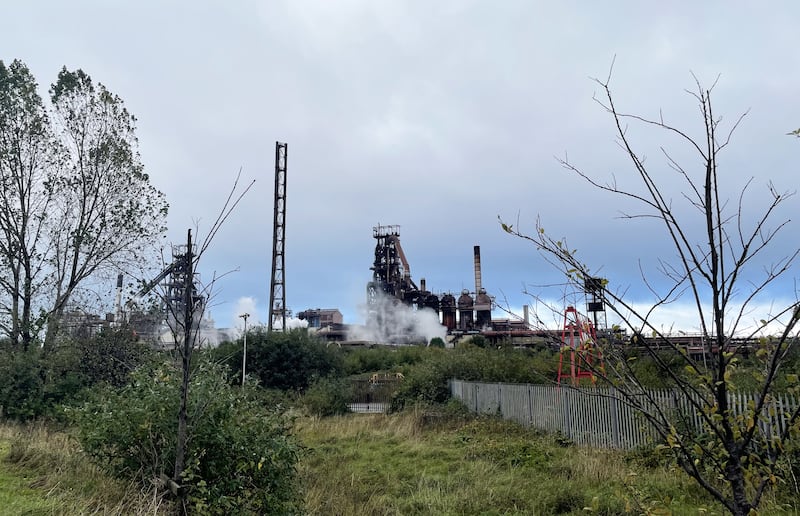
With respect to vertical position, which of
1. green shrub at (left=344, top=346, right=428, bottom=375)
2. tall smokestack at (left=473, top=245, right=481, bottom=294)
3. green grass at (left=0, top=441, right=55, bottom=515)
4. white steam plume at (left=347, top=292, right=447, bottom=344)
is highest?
tall smokestack at (left=473, top=245, right=481, bottom=294)

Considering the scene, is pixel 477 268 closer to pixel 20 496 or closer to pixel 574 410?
pixel 574 410

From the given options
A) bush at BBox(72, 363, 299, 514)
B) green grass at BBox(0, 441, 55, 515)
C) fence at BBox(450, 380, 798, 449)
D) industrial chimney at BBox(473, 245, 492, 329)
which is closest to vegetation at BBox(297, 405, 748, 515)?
fence at BBox(450, 380, 798, 449)

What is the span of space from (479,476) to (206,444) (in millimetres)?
5092

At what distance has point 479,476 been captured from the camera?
30.0 feet

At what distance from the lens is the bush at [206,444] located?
5.31 m

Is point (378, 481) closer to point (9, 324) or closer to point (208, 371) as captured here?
point (208, 371)

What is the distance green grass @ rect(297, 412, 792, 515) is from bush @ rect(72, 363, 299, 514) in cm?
97

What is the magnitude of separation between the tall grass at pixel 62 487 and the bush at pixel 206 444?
0.77 ft

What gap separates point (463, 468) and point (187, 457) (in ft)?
18.7

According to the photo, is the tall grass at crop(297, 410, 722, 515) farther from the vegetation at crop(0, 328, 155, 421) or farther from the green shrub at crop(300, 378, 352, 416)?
the green shrub at crop(300, 378, 352, 416)

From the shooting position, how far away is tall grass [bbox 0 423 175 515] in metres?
5.13

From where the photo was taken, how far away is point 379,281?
58562mm

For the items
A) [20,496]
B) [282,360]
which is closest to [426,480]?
[20,496]

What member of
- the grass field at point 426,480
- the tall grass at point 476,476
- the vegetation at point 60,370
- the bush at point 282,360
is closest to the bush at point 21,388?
the vegetation at point 60,370
